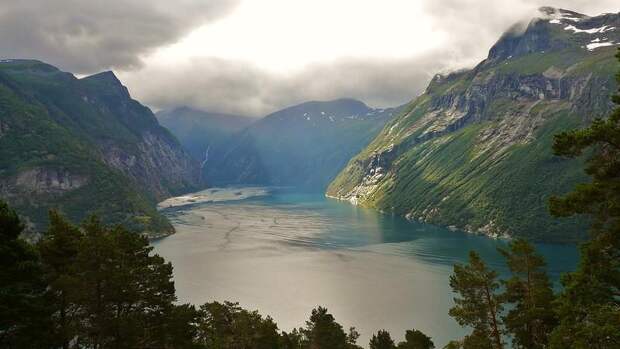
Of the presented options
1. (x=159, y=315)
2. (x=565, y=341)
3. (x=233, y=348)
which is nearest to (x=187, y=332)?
(x=159, y=315)

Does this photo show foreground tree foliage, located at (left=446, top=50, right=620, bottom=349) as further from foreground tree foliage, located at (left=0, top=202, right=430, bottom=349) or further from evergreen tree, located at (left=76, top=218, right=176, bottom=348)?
foreground tree foliage, located at (left=0, top=202, right=430, bottom=349)

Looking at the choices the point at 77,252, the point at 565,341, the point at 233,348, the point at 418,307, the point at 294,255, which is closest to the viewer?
the point at 565,341

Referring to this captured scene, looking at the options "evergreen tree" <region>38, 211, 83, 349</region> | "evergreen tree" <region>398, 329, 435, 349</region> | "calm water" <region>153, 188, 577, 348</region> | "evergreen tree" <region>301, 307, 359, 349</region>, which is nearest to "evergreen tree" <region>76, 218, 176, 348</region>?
"evergreen tree" <region>38, 211, 83, 349</region>

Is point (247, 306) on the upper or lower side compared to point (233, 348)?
lower

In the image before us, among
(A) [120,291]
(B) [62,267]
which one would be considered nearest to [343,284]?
(A) [120,291]

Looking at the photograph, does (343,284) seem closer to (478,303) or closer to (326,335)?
(326,335)

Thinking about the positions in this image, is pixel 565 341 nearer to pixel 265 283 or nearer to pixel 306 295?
pixel 306 295
